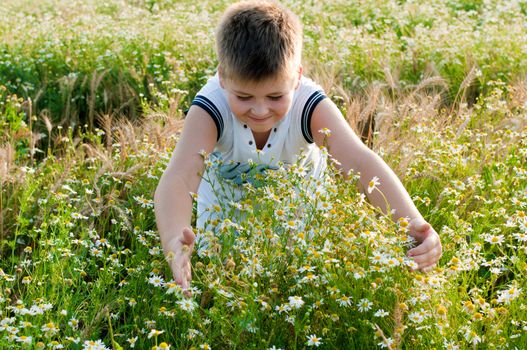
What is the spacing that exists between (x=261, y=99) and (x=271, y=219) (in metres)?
0.63

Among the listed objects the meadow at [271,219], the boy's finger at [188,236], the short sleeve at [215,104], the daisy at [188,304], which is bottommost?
the meadow at [271,219]

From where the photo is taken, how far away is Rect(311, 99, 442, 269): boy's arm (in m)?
3.50

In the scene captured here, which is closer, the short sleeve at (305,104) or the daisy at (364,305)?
the daisy at (364,305)

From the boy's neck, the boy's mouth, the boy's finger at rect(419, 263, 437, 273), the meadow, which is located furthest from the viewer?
the boy's neck

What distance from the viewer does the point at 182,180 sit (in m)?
3.61

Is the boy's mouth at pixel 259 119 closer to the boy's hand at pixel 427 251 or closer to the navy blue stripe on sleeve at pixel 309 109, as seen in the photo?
the navy blue stripe on sleeve at pixel 309 109

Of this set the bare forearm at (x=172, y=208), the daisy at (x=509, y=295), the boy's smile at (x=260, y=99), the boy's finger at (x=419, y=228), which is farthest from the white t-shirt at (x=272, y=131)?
the daisy at (x=509, y=295)

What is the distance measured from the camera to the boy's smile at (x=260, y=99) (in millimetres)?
3496

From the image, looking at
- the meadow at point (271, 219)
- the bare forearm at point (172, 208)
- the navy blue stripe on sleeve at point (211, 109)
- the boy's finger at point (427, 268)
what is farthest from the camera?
the navy blue stripe on sleeve at point (211, 109)

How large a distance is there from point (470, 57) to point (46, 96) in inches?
135

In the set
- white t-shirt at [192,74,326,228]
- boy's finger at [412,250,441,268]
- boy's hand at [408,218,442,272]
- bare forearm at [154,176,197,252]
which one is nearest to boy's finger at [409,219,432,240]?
boy's hand at [408,218,442,272]

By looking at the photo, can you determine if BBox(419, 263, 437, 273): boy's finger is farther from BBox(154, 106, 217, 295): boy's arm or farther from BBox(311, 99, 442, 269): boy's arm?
BBox(154, 106, 217, 295): boy's arm

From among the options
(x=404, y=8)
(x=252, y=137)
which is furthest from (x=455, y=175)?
(x=404, y=8)

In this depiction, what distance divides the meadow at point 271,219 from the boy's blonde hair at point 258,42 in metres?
0.46
